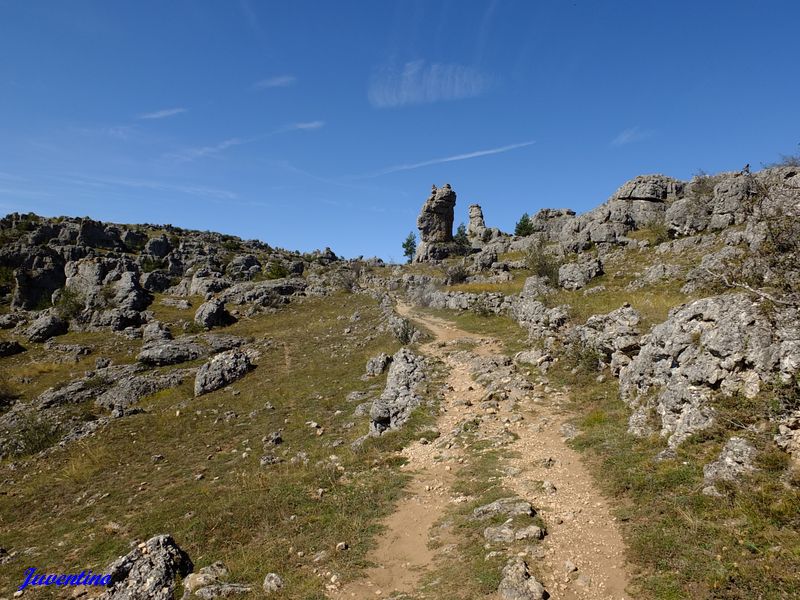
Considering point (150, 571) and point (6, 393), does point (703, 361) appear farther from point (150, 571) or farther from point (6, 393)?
point (6, 393)

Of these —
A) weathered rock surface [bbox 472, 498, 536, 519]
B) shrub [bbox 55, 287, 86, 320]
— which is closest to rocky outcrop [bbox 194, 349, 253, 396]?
weathered rock surface [bbox 472, 498, 536, 519]

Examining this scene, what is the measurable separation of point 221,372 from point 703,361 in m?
34.7

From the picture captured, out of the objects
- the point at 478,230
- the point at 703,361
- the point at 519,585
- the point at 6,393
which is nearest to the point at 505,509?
the point at 519,585

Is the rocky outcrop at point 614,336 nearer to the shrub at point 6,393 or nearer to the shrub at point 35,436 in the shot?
the shrub at point 35,436

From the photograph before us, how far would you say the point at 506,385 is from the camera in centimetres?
2269

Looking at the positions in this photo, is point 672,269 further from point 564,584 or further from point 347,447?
point 564,584

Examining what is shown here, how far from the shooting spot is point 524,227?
109375 millimetres

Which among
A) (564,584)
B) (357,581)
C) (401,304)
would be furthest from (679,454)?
(401,304)

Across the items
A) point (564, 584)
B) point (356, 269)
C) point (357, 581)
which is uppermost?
point (356, 269)

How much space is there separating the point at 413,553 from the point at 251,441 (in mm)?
15182

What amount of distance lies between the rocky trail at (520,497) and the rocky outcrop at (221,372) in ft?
71.0

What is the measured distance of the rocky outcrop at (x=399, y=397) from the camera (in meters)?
21.4

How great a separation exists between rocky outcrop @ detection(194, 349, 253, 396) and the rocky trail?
71.0ft

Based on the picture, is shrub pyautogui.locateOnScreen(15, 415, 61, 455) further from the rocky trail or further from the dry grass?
the rocky trail
